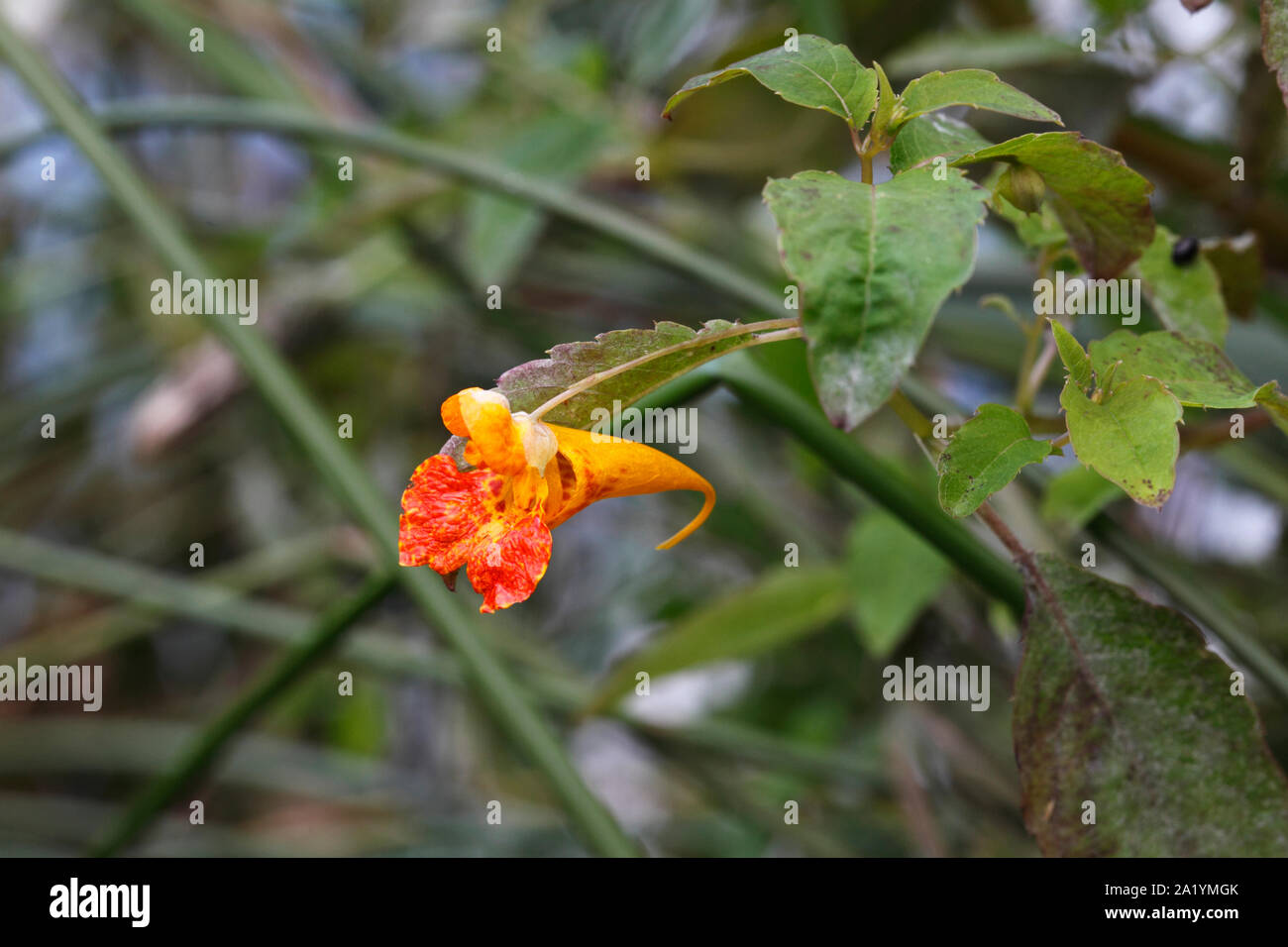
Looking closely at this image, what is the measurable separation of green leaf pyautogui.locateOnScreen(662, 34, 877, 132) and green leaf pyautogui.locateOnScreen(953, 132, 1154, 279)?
0.11 feet

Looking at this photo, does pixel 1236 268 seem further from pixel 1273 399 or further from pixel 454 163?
pixel 454 163

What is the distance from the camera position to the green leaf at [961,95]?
257 millimetres

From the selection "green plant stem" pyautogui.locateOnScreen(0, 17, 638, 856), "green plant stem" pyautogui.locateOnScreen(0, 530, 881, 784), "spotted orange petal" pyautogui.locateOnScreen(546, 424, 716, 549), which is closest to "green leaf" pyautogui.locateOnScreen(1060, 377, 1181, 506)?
"spotted orange petal" pyautogui.locateOnScreen(546, 424, 716, 549)

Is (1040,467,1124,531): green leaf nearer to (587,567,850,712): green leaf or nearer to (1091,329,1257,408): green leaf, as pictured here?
(1091,329,1257,408): green leaf

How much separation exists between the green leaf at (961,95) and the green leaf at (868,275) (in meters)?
0.04

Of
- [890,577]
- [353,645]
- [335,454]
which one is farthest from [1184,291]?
[353,645]

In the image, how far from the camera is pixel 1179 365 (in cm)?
29

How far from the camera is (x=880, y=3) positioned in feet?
2.35

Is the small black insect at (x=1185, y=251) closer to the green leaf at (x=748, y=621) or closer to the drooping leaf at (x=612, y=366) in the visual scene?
the drooping leaf at (x=612, y=366)

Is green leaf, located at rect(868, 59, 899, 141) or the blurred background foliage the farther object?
the blurred background foliage

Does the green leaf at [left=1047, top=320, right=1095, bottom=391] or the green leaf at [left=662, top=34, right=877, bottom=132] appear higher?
the green leaf at [left=662, top=34, right=877, bottom=132]

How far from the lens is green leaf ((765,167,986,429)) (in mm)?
213

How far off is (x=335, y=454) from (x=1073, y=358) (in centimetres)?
31
